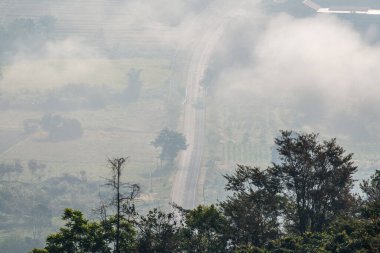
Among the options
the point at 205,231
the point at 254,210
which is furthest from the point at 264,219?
the point at 205,231

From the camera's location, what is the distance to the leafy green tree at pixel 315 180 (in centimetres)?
8862

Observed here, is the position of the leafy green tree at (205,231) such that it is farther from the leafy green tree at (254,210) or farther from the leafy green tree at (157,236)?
the leafy green tree at (157,236)

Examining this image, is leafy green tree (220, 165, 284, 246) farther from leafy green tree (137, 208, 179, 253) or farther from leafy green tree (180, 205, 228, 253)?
leafy green tree (137, 208, 179, 253)

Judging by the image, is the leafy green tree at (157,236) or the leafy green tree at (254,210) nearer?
the leafy green tree at (157,236)

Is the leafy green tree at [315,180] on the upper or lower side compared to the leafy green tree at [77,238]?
upper

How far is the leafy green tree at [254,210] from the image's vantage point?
84625mm

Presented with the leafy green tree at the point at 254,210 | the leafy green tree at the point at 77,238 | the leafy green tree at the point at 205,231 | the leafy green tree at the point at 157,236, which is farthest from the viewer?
the leafy green tree at the point at 254,210

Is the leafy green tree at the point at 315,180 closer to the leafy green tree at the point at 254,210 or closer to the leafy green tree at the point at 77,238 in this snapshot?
the leafy green tree at the point at 254,210

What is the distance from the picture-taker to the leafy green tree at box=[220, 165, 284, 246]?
8462cm

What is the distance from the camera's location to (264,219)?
86.2m

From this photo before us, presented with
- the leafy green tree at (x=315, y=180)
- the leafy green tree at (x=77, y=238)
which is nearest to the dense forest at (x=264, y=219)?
the leafy green tree at (x=315, y=180)

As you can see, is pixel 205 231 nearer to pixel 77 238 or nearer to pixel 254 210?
pixel 254 210

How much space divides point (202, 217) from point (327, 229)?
14.5m

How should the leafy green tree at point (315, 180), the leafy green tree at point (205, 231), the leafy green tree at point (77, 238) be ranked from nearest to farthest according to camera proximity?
the leafy green tree at point (77, 238) < the leafy green tree at point (205, 231) < the leafy green tree at point (315, 180)
